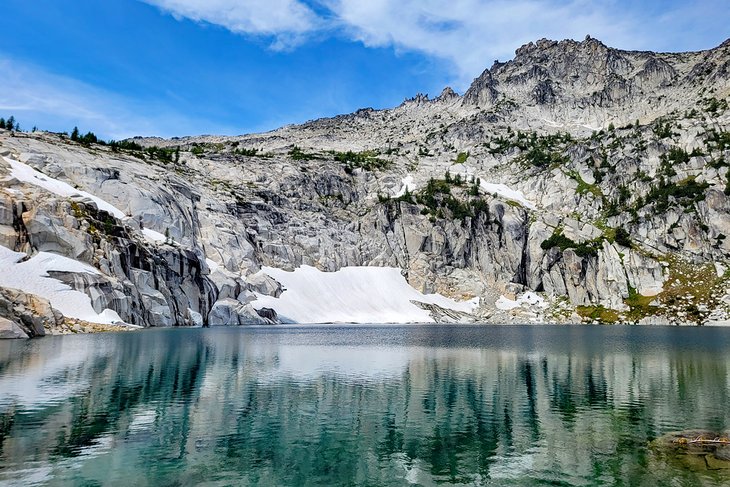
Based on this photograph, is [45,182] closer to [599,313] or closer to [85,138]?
[85,138]

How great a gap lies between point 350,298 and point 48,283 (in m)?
86.4

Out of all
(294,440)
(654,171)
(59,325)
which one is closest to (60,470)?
(294,440)

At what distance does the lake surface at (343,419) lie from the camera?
18156 millimetres

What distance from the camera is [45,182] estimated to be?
103 metres

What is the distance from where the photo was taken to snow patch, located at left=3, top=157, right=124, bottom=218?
9947 centimetres

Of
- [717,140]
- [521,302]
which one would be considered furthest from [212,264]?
[717,140]

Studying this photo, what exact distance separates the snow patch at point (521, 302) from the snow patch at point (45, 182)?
4271 inches

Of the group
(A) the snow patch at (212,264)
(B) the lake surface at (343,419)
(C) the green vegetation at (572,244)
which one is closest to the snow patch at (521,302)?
(C) the green vegetation at (572,244)

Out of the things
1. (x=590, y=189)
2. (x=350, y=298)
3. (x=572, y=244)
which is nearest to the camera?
(x=350, y=298)

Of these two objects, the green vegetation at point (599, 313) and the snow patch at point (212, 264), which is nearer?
the snow patch at point (212, 264)

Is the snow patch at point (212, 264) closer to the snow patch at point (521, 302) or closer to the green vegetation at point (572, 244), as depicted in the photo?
the snow patch at point (521, 302)

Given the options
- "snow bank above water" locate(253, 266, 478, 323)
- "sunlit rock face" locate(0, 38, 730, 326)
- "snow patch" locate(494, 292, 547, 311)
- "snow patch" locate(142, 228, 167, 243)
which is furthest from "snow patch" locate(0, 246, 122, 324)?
"snow patch" locate(494, 292, 547, 311)

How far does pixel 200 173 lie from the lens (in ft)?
550

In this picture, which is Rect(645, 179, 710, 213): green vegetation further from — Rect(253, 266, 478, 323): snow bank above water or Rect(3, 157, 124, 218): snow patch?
Rect(3, 157, 124, 218): snow patch
